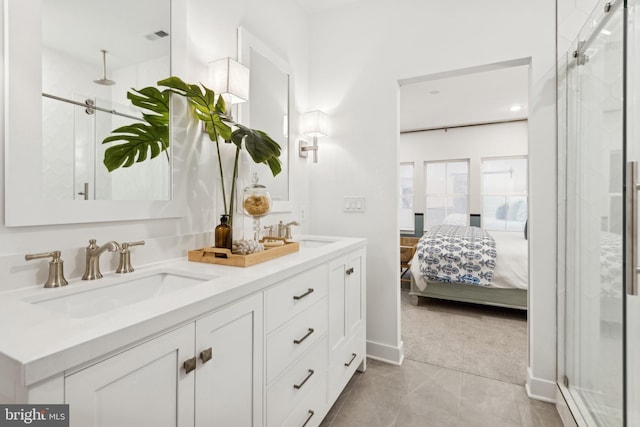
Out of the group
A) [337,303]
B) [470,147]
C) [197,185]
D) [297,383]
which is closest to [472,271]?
[337,303]

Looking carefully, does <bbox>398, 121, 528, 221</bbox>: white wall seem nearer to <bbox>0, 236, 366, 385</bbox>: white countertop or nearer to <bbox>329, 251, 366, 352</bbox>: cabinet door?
<bbox>329, 251, 366, 352</bbox>: cabinet door

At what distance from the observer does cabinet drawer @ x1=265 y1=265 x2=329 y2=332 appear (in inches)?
46.6

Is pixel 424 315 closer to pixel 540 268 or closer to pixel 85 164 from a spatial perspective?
pixel 540 268

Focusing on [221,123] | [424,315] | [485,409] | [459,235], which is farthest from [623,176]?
[459,235]

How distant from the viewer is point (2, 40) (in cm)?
94

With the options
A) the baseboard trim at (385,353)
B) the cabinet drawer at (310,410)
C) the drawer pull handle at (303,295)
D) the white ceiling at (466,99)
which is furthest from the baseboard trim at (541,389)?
the white ceiling at (466,99)

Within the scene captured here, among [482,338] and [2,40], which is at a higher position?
[2,40]

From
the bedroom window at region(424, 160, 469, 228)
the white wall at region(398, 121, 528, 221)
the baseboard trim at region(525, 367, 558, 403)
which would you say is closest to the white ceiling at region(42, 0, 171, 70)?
the baseboard trim at region(525, 367, 558, 403)

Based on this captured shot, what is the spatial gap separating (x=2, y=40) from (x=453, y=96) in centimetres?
476

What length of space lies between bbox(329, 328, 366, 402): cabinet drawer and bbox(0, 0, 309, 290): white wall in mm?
921

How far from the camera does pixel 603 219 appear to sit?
141 cm

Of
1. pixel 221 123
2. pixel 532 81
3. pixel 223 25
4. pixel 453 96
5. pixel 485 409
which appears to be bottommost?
pixel 485 409

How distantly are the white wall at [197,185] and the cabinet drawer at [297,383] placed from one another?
0.73 metres

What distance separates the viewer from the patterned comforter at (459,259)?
3.35m
